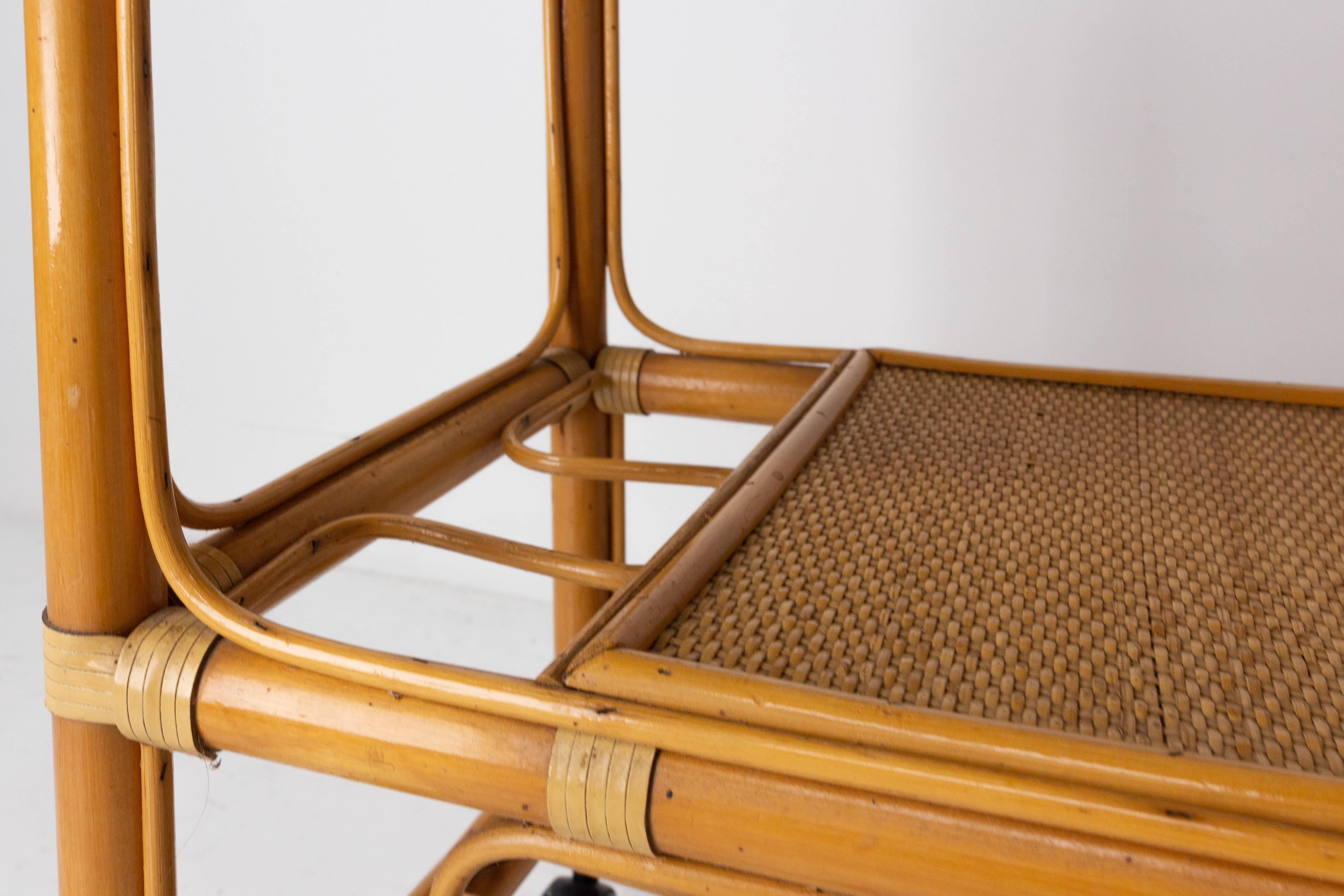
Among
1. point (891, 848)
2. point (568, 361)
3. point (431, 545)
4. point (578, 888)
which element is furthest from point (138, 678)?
point (578, 888)

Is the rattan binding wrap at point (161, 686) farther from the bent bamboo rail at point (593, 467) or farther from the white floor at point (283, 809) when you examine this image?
the white floor at point (283, 809)

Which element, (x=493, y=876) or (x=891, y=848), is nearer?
(x=891, y=848)

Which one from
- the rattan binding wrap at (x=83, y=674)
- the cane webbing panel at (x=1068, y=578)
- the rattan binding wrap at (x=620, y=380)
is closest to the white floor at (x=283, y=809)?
the rattan binding wrap at (x=620, y=380)

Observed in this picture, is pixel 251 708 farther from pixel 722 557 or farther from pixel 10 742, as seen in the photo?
pixel 10 742

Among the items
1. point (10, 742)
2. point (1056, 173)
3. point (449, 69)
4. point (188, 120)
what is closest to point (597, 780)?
point (1056, 173)

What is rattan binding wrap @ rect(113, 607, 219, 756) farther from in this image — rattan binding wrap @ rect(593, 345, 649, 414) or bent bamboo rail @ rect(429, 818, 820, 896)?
rattan binding wrap @ rect(593, 345, 649, 414)

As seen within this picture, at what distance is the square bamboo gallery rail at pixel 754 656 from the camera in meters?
0.33

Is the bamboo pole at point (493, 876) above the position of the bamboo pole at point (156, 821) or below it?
below

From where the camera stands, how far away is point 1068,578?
0.45m

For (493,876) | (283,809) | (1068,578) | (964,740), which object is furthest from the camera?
(283,809)

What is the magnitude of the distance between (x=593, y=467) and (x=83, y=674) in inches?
10.7

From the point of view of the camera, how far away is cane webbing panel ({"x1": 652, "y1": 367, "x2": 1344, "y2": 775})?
0.36m

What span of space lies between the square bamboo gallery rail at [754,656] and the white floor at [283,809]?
1.88 ft

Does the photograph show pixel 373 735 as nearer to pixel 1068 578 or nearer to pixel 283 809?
pixel 1068 578
